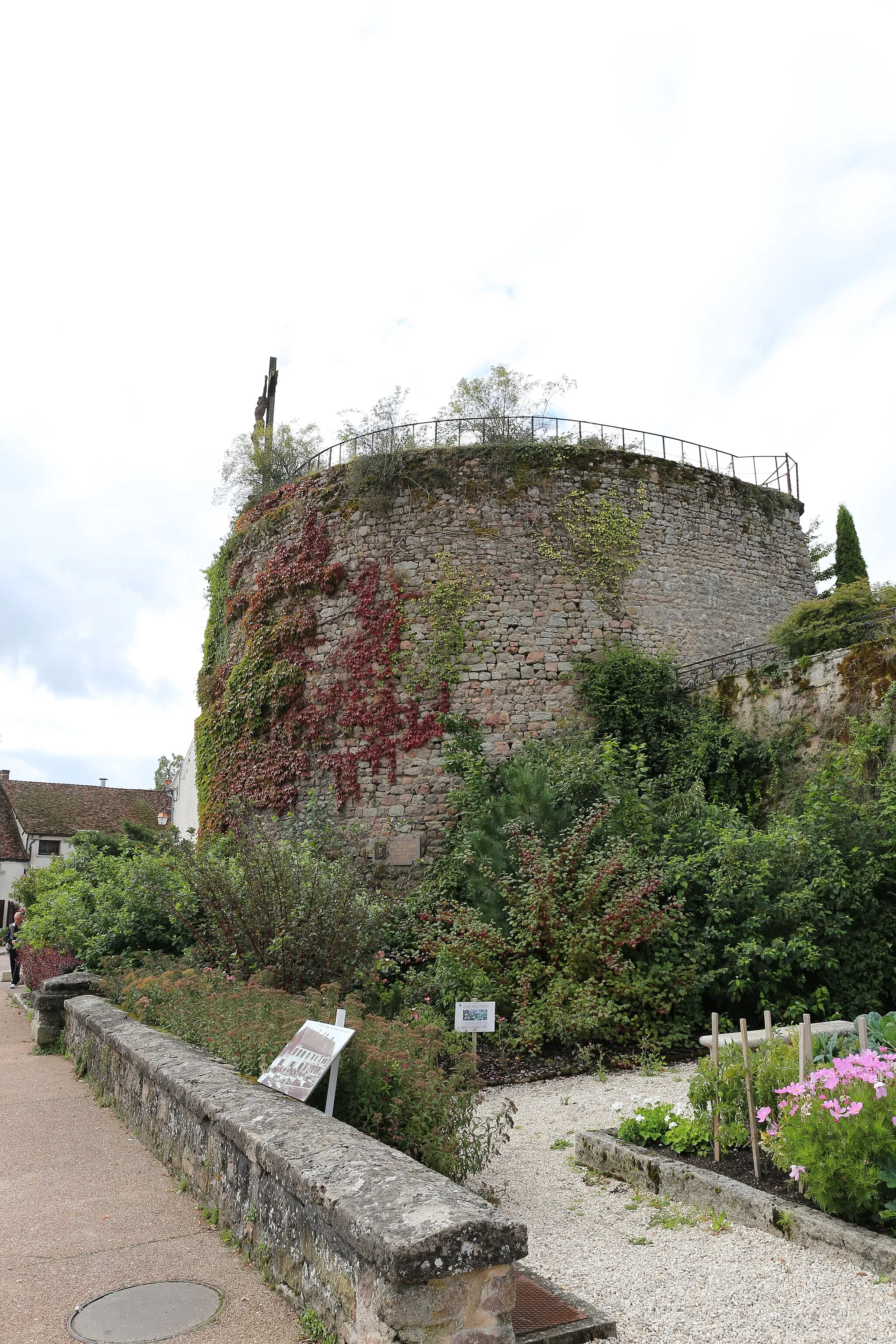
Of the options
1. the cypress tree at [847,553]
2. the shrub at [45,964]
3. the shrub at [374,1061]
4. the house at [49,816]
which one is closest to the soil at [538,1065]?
the shrub at [374,1061]

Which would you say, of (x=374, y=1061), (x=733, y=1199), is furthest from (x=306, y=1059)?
(x=733, y=1199)

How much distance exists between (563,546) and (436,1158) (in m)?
11.2

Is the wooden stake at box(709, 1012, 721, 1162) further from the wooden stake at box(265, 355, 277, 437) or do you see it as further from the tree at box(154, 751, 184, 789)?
the tree at box(154, 751, 184, 789)

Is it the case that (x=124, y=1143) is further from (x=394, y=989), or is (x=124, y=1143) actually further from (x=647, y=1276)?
(x=394, y=989)

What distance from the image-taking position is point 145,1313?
115 inches

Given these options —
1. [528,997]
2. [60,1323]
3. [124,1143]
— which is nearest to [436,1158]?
[60,1323]

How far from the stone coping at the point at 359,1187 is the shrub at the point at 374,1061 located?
16.0 inches

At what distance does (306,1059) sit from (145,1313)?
4.20ft

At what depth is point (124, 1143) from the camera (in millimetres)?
5125

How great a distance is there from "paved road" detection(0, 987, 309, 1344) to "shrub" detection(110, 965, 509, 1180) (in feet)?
2.33

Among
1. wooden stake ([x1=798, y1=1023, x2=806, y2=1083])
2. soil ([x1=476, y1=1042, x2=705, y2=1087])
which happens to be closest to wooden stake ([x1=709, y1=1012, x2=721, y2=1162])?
wooden stake ([x1=798, y1=1023, x2=806, y2=1083])

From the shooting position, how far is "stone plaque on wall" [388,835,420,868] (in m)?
13.2

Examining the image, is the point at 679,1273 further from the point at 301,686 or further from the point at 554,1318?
the point at 301,686

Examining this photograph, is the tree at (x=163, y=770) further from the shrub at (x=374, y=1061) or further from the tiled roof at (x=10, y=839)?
the shrub at (x=374, y=1061)
